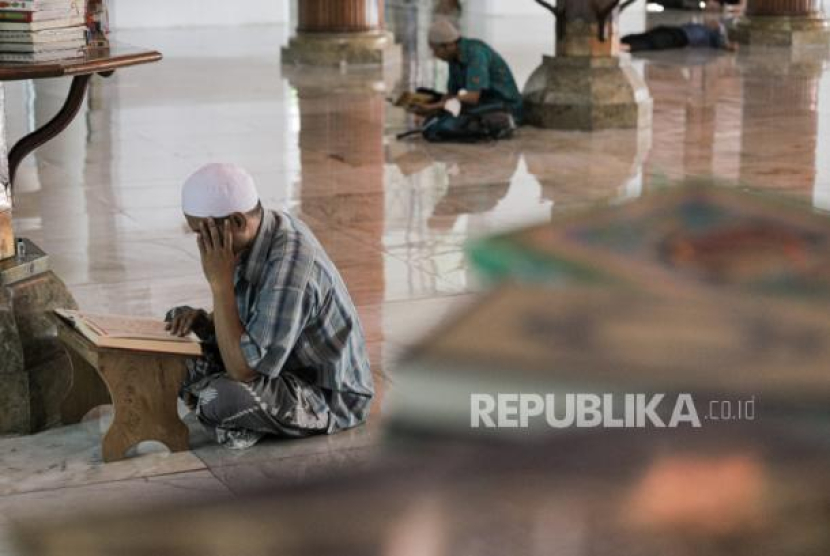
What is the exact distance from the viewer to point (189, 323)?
4863 mm

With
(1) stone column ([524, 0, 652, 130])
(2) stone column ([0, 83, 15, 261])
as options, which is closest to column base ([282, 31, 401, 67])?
(1) stone column ([524, 0, 652, 130])

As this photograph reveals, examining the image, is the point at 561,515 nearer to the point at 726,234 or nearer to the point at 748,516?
the point at 748,516

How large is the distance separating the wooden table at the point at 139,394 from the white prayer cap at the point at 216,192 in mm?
479

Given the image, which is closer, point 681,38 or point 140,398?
point 140,398

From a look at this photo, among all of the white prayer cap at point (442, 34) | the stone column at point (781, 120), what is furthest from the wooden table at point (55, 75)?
the white prayer cap at point (442, 34)

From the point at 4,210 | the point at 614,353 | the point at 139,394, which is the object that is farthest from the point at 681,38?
the point at 139,394

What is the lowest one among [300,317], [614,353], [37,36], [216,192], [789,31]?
[614,353]

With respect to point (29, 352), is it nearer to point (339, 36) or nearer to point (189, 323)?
point (189, 323)

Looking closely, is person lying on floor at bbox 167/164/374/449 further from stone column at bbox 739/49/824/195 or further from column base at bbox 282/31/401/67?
column base at bbox 282/31/401/67

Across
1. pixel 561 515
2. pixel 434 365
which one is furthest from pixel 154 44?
pixel 561 515

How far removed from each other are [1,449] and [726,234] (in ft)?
13.9

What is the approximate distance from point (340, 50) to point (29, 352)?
35.3ft

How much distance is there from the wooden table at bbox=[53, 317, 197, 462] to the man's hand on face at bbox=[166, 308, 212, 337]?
0.48 ft

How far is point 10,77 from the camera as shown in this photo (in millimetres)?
4637
